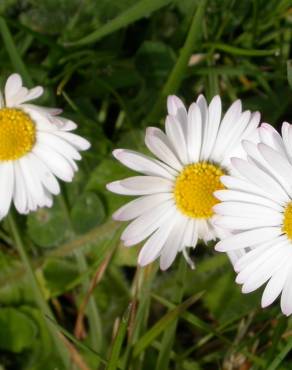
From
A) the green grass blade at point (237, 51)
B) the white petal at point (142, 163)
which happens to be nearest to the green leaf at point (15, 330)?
the white petal at point (142, 163)

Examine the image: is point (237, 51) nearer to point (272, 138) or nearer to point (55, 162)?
point (272, 138)

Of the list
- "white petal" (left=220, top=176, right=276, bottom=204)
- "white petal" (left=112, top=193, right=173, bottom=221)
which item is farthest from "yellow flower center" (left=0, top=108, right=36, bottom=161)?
"white petal" (left=220, top=176, right=276, bottom=204)

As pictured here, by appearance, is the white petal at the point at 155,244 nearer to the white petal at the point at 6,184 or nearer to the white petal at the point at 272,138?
the white petal at the point at 272,138

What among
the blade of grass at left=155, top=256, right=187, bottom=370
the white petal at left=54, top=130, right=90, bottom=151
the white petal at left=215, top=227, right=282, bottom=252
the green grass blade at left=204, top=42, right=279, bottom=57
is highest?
the green grass blade at left=204, top=42, right=279, bottom=57

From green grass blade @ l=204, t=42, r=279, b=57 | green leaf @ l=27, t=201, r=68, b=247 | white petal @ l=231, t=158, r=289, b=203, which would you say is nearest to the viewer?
white petal @ l=231, t=158, r=289, b=203

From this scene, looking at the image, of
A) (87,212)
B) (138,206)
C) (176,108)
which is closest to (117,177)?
(87,212)

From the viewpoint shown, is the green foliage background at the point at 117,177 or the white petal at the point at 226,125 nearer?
the white petal at the point at 226,125

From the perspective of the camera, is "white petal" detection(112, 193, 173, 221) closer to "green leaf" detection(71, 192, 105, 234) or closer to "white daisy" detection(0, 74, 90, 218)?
"white daisy" detection(0, 74, 90, 218)
